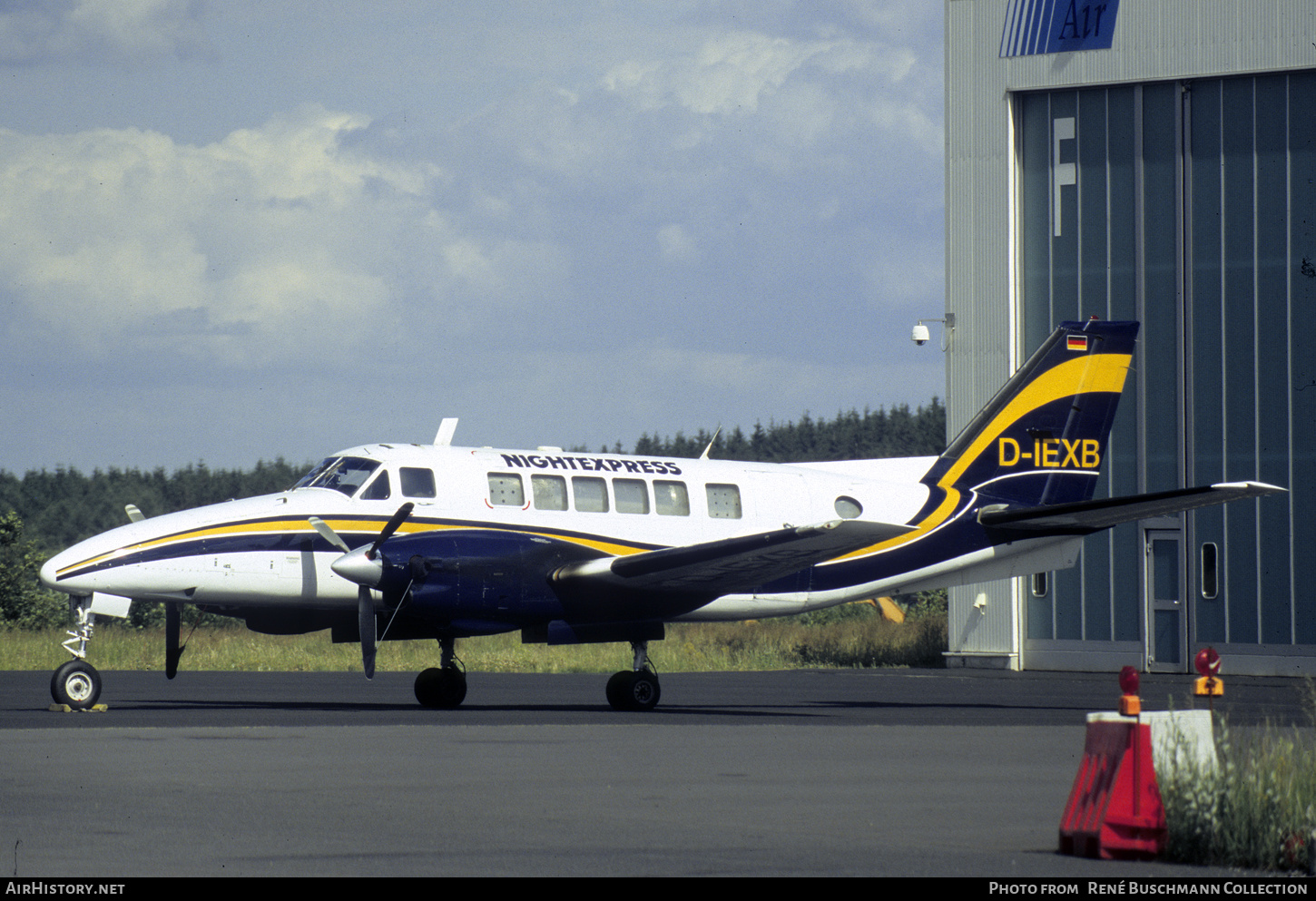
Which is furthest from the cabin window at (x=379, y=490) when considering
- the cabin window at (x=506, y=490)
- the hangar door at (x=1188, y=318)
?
the hangar door at (x=1188, y=318)

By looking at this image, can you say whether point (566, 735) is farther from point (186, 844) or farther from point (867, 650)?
point (867, 650)

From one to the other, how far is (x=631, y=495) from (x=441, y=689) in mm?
3561

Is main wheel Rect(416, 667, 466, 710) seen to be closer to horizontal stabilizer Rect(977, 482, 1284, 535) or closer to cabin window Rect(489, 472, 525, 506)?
cabin window Rect(489, 472, 525, 506)

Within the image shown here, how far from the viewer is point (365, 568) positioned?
18828 mm

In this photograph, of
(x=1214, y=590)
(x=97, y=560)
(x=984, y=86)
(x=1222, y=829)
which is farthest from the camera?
(x=984, y=86)

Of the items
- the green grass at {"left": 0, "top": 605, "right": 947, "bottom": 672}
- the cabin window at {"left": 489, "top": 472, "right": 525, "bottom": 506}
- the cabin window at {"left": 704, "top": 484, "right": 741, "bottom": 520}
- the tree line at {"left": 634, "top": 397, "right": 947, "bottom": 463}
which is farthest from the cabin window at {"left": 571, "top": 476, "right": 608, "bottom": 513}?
the tree line at {"left": 634, "top": 397, "right": 947, "bottom": 463}

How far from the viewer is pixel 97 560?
18.4 metres

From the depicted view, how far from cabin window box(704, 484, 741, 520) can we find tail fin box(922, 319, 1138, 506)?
10.3ft

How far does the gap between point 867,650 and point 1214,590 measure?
317 inches

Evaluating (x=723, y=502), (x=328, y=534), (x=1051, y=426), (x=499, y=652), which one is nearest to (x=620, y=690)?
(x=723, y=502)

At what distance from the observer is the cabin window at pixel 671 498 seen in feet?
70.3

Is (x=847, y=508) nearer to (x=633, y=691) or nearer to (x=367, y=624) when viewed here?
(x=633, y=691)

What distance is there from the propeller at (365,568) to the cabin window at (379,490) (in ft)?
1.04

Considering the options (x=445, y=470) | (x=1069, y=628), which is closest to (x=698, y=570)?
(x=445, y=470)
